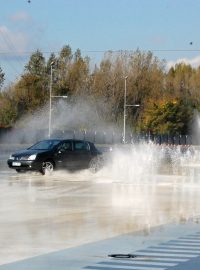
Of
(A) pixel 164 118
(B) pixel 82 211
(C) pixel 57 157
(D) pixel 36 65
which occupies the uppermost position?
(D) pixel 36 65

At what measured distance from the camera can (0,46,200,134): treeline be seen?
319 ft

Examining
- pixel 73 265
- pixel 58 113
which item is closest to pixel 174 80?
pixel 58 113

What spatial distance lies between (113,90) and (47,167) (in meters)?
72.8

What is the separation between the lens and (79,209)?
16.9m

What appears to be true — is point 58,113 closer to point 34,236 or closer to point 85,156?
point 85,156

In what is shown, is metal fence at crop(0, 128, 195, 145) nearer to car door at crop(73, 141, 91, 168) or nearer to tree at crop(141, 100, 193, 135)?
tree at crop(141, 100, 193, 135)

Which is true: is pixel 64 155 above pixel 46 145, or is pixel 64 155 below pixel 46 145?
below

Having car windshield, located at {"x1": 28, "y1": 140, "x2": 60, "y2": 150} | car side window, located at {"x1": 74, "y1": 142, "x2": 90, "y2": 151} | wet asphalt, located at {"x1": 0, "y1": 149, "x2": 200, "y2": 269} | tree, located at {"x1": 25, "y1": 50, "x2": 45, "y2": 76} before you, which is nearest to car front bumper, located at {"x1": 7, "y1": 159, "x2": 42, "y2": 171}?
car windshield, located at {"x1": 28, "y1": 140, "x2": 60, "y2": 150}

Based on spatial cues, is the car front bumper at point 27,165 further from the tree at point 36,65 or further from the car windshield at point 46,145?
the tree at point 36,65

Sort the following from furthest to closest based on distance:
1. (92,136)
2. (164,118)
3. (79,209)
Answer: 1. (164,118)
2. (92,136)
3. (79,209)

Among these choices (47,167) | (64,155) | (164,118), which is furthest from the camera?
(164,118)

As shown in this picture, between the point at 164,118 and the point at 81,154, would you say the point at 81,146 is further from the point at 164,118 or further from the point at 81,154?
the point at 164,118

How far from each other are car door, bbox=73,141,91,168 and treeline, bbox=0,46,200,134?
6238cm

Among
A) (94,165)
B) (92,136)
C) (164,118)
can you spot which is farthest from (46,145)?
(164,118)
